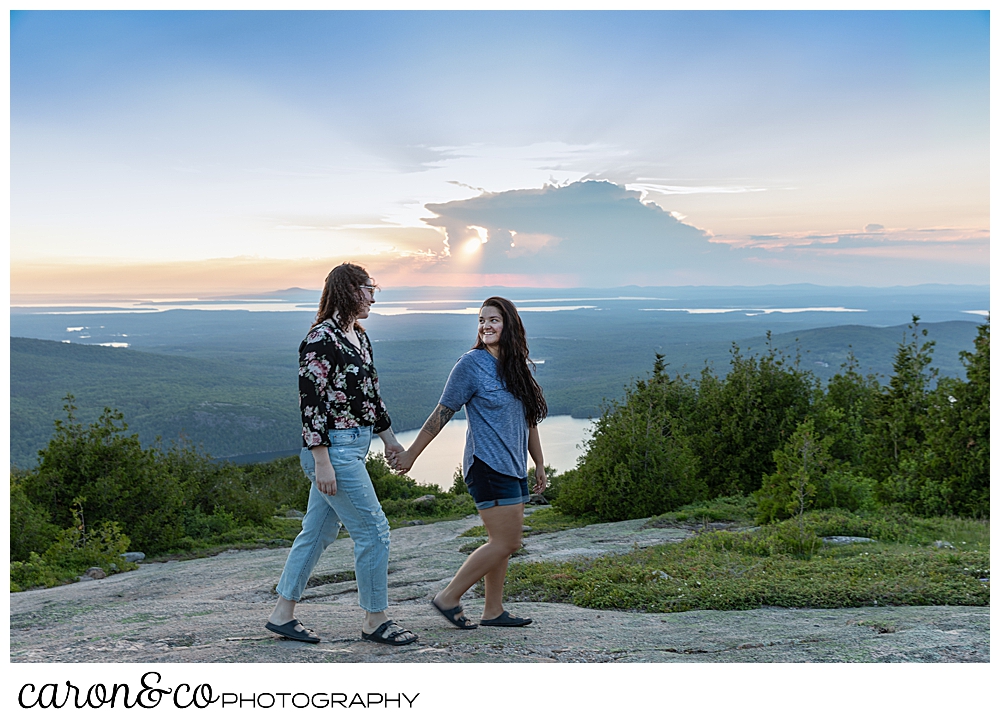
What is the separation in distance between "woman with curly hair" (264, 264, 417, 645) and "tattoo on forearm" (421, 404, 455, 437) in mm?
213

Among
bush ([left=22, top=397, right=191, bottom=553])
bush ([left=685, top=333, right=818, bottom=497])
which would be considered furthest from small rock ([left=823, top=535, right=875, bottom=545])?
bush ([left=22, top=397, right=191, bottom=553])

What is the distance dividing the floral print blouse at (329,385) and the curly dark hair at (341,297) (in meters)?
0.06

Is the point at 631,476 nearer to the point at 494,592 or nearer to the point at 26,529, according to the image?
the point at 494,592

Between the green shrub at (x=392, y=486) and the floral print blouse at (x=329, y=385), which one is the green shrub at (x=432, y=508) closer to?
the green shrub at (x=392, y=486)

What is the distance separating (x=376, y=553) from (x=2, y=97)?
407 centimetres

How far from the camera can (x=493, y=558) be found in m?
4.41

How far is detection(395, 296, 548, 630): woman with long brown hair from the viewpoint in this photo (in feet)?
14.1

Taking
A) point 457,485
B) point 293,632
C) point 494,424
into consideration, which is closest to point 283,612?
point 293,632

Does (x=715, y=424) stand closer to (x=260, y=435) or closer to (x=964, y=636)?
(x=964, y=636)

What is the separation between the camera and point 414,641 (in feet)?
13.9

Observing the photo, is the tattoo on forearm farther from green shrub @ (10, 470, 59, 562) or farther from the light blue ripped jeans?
green shrub @ (10, 470, 59, 562)

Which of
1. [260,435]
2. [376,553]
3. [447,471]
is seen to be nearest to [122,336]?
[260,435]

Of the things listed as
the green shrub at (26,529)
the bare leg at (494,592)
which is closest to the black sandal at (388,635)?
the bare leg at (494,592)

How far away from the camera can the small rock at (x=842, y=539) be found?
22.9 feet
